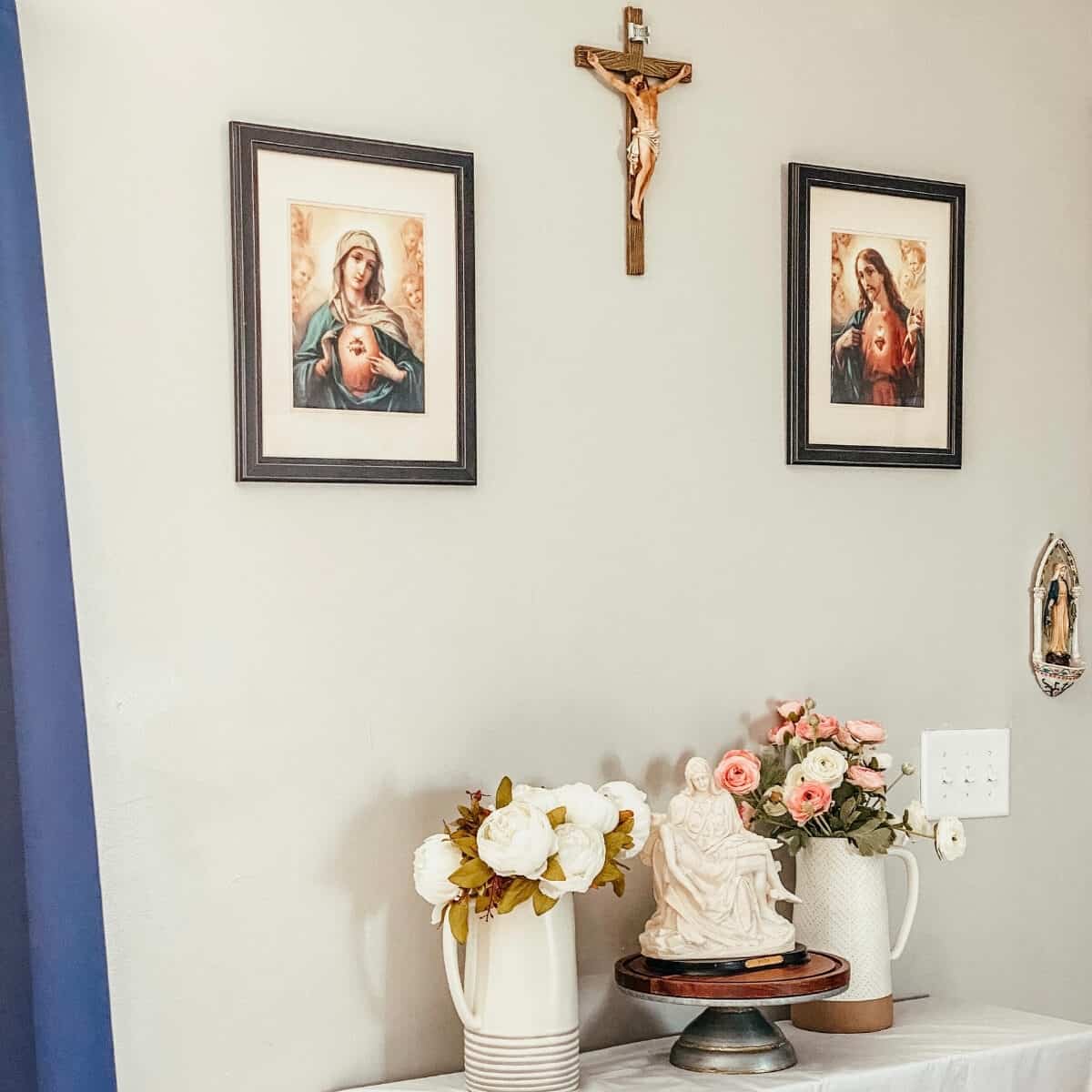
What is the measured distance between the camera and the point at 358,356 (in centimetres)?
180

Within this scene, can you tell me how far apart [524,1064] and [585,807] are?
28 centimetres

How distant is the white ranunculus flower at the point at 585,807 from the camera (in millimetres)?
1694

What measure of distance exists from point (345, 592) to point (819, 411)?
0.71 m

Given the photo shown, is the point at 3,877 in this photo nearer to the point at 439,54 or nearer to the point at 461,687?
the point at 461,687

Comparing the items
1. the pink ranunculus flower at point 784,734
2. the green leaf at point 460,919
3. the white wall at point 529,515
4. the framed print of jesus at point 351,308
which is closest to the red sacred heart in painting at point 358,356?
the framed print of jesus at point 351,308

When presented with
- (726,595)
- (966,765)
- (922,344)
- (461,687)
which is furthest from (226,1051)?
(922,344)

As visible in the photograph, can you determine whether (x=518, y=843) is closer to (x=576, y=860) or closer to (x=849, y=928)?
(x=576, y=860)

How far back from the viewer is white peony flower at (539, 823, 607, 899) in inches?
64.5

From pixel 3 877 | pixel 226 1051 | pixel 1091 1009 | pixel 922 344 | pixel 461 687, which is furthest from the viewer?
pixel 1091 1009

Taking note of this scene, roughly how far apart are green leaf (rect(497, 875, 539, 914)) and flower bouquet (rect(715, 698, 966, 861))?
35 centimetres

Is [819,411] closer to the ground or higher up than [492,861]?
higher up

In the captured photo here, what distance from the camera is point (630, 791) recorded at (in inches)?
69.7

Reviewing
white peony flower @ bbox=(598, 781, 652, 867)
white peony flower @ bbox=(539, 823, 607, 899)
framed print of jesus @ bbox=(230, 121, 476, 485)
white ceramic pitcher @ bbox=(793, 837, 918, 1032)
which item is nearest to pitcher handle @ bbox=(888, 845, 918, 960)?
white ceramic pitcher @ bbox=(793, 837, 918, 1032)

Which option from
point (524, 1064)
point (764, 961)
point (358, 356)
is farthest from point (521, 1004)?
point (358, 356)
